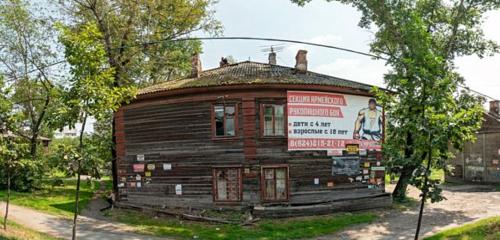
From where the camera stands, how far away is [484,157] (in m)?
34.3

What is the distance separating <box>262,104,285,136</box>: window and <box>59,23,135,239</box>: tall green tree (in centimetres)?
1014

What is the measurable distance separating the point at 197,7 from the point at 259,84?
14.0 m

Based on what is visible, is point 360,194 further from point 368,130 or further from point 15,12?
point 15,12

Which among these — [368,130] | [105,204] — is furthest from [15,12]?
[368,130]

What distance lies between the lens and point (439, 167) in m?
11.3

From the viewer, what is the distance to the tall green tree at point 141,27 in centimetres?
2956

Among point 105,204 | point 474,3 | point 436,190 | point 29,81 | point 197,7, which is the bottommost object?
point 105,204

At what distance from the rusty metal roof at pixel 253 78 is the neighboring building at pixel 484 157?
51.1 ft

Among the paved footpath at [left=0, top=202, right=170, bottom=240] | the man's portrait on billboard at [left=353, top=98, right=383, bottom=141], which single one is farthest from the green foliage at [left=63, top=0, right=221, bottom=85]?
the man's portrait on billboard at [left=353, top=98, right=383, bottom=141]

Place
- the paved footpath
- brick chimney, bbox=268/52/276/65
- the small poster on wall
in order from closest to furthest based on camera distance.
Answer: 1. the paved footpath
2. the small poster on wall
3. brick chimney, bbox=268/52/276/65

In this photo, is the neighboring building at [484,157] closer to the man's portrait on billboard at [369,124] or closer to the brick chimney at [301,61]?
the man's portrait on billboard at [369,124]

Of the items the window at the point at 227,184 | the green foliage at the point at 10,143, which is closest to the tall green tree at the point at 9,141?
the green foliage at the point at 10,143

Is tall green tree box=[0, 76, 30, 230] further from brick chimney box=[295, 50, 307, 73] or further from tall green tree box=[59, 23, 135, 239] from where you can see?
brick chimney box=[295, 50, 307, 73]

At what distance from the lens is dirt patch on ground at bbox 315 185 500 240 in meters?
16.9
